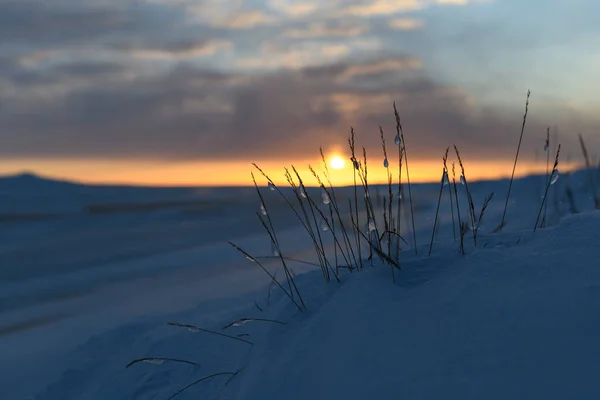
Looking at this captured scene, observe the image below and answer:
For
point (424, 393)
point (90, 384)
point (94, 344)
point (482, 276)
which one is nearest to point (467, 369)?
point (424, 393)

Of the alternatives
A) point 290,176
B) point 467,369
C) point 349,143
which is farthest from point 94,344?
point 467,369

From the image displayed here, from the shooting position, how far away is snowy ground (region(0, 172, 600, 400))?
5.36 feet

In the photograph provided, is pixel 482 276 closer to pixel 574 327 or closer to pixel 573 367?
pixel 574 327

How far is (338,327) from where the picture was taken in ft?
6.68

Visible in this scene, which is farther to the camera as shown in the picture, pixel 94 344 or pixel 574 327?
pixel 94 344

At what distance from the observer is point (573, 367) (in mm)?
1515

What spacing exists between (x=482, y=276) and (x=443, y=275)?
0.18 metres

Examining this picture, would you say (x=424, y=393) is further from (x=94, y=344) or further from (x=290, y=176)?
(x=94, y=344)

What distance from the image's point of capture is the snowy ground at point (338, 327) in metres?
1.63

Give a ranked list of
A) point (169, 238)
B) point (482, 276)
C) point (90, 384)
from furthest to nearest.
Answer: point (169, 238)
point (90, 384)
point (482, 276)

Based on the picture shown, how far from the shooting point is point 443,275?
7.27 feet

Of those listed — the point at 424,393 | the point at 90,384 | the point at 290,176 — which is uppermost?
the point at 290,176

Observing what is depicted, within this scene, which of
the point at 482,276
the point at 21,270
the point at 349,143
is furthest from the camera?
the point at 21,270

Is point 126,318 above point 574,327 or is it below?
below
